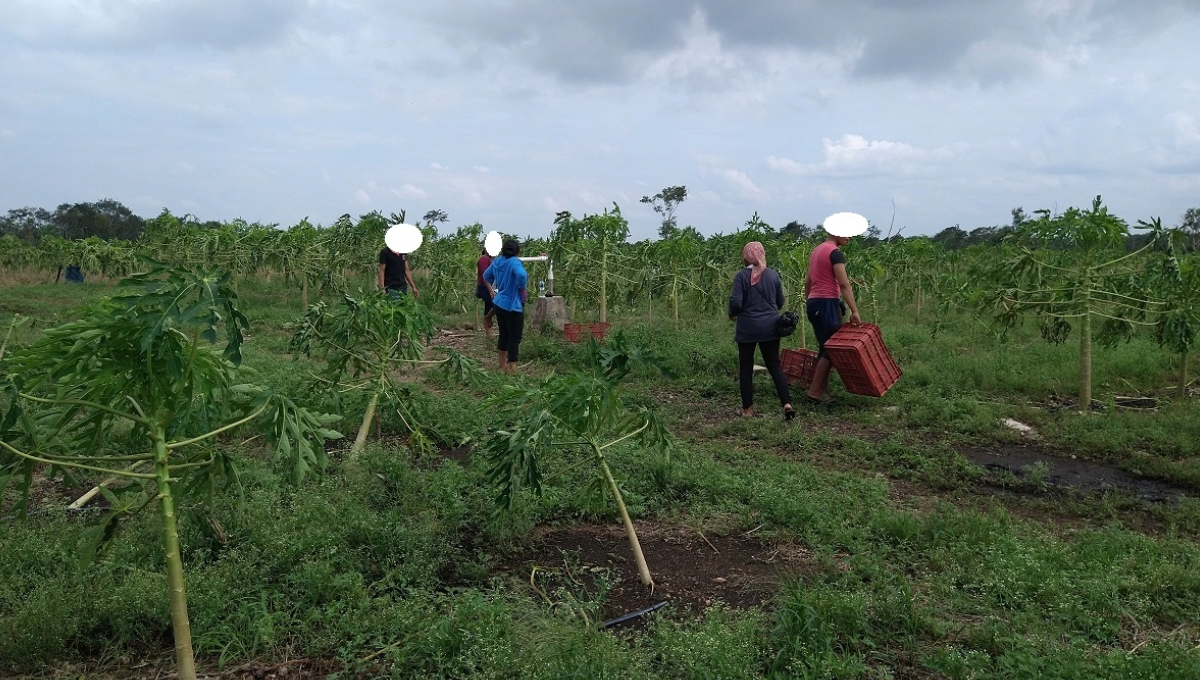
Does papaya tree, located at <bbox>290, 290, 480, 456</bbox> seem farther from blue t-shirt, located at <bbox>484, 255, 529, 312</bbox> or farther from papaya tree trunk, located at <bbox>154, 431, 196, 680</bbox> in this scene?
blue t-shirt, located at <bbox>484, 255, 529, 312</bbox>

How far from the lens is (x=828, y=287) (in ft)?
25.3

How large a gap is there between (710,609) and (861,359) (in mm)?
4441

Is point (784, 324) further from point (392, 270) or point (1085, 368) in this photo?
point (392, 270)

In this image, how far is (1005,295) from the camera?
7.55 metres

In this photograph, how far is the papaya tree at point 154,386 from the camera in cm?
231

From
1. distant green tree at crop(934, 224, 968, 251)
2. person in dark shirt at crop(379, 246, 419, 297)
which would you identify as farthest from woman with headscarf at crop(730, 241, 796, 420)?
distant green tree at crop(934, 224, 968, 251)

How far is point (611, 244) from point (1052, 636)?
11017 mm

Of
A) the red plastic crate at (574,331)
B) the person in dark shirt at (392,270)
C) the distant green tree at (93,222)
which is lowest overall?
the red plastic crate at (574,331)

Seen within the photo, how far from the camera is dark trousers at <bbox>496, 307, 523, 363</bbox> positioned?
30.3 ft

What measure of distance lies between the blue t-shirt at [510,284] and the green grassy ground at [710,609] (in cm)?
292

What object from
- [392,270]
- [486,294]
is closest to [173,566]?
[392,270]

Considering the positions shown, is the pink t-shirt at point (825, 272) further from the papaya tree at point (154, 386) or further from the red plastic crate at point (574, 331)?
the papaya tree at point (154, 386)

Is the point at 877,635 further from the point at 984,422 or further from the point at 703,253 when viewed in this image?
the point at 703,253

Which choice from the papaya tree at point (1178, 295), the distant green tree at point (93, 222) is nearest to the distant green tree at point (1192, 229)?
the papaya tree at point (1178, 295)
